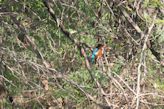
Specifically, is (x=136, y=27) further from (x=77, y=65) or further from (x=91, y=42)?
(x=77, y=65)

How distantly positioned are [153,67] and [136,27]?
71cm

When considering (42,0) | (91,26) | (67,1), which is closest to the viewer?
(42,0)

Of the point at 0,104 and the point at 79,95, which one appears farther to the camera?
the point at 79,95

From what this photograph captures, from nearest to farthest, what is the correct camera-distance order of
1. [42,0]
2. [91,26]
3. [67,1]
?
1. [42,0]
2. [67,1]
3. [91,26]

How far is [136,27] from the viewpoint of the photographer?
3994mm

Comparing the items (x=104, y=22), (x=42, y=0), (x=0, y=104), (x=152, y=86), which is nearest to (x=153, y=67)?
(x=152, y=86)

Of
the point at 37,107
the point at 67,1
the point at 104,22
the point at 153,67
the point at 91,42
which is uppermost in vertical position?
the point at 67,1

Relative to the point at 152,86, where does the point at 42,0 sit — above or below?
above

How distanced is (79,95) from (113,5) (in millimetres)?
1480

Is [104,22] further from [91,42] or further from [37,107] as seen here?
[37,107]

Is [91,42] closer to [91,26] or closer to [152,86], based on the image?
[91,26]

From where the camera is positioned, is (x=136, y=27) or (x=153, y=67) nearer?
(x=136, y=27)

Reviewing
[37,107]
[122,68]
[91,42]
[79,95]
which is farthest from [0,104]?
[122,68]

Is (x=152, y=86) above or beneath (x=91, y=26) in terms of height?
beneath
